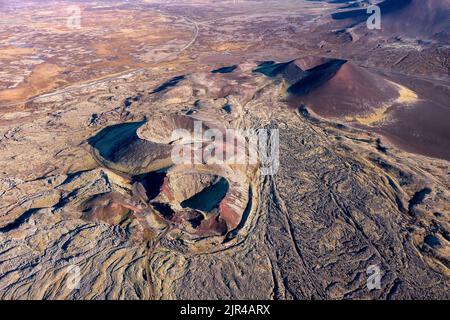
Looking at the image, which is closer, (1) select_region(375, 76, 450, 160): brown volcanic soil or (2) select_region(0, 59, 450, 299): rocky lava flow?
(2) select_region(0, 59, 450, 299): rocky lava flow

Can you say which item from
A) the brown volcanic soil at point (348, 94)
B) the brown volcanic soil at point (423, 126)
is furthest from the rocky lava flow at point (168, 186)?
the brown volcanic soil at point (423, 126)

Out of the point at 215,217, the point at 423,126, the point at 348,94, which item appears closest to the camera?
the point at 215,217

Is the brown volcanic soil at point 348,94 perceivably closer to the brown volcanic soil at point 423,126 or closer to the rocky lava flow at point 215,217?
the brown volcanic soil at point 423,126

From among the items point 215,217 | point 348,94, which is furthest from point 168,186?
point 348,94

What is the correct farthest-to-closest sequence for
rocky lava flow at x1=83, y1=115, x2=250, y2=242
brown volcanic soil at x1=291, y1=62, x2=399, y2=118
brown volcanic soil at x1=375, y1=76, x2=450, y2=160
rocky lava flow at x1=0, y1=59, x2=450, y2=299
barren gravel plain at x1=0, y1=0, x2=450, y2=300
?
brown volcanic soil at x1=291, y1=62, x2=399, y2=118 < brown volcanic soil at x1=375, y1=76, x2=450, y2=160 < rocky lava flow at x1=83, y1=115, x2=250, y2=242 < barren gravel plain at x1=0, y1=0, x2=450, y2=300 < rocky lava flow at x1=0, y1=59, x2=450, y2=299

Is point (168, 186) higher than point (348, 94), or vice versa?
point (348, 94)

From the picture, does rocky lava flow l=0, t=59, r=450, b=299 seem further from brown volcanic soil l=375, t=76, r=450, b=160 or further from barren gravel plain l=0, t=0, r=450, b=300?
brown volcanic soil l=375, t=76, r=450, b=160

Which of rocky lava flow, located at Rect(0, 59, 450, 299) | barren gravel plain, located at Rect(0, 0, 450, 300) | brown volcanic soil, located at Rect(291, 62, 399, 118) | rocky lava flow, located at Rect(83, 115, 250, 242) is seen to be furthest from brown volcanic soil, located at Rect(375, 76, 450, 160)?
rocky lava flow, located at Rect(83, 115, 250, 242)

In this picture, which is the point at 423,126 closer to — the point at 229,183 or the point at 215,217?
the point at 229,183
